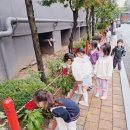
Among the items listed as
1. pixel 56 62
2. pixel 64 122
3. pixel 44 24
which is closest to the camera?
pixel 64 122

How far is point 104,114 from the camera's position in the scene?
3910 mm

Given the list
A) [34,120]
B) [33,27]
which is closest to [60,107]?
[34,120]

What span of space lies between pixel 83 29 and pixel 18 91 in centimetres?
1877

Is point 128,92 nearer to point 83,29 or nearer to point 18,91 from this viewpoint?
point 18,91

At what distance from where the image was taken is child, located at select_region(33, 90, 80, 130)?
2.36 meters

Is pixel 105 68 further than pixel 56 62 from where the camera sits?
No

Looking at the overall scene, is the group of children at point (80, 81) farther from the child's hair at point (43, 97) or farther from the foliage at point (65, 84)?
the foliage at point (65, 84)

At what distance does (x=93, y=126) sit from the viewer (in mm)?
3521

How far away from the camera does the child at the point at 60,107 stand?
7.73 ft

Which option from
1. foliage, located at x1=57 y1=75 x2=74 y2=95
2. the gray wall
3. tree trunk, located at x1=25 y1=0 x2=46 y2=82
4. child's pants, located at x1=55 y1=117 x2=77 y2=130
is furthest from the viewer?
the gray wall

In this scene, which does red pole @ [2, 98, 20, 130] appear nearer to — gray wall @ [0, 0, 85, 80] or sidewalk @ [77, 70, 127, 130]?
sidewalk @ [77, 70, 127, 130]

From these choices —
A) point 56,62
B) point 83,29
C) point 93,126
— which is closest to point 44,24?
point 56,62

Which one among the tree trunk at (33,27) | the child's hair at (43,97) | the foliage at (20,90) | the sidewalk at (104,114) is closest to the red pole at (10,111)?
the child's hair at (43,97)

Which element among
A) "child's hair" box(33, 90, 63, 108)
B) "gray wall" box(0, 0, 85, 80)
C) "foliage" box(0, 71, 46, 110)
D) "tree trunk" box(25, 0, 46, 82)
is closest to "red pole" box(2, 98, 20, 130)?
"child's hair" box(33, 90, 63, 108)
